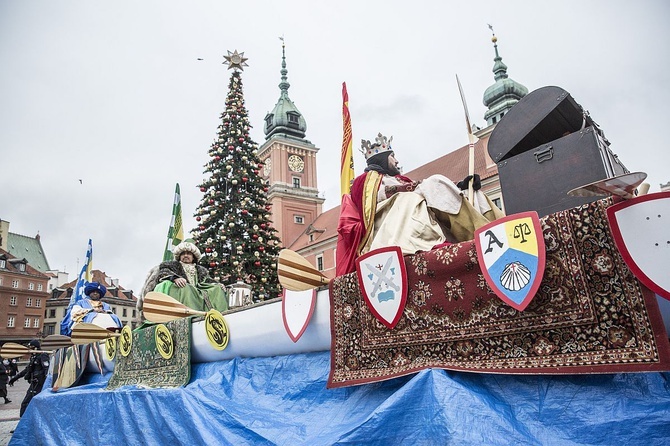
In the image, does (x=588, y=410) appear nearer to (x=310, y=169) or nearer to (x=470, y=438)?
(x=470, y=438)

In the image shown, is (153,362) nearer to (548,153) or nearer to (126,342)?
(126,342)

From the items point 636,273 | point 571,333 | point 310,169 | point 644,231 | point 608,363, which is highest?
point 310,169

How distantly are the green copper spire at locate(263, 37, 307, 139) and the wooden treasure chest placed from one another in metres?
38.9

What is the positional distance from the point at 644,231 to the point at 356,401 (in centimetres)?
149

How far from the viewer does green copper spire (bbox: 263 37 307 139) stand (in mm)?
41188

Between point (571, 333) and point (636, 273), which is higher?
point (636, 273)

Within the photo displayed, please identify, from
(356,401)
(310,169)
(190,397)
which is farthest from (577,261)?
(310,169)

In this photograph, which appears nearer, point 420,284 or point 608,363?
point 608,363

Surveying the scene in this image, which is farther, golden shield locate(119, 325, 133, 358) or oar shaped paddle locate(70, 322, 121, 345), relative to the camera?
oar shaped paddle locate(70, 322, 121, 345)

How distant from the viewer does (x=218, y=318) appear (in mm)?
3451

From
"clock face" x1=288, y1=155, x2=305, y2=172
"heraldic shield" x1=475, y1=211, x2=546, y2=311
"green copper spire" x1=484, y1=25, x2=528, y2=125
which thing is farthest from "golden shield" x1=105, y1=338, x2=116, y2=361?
"clock face" x1=288, y1=155, x2=305, y2=172

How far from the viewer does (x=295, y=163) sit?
132ft

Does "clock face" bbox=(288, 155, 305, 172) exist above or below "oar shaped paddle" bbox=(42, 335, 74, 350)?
above

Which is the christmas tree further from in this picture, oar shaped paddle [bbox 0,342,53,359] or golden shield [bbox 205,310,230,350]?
golden shield [bbox 205,310,230,350]
